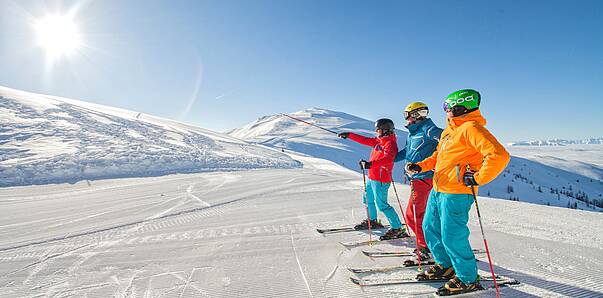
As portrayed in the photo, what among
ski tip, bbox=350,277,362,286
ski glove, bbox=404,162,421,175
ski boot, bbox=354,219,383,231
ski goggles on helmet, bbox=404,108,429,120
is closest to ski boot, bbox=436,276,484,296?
ski tip, bbox=350,277,362,286

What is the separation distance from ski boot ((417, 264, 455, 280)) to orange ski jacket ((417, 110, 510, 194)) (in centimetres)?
96

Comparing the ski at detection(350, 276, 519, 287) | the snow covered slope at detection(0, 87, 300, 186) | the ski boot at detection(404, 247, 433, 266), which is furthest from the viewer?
the snow covered slope at detection(0, 87, 300, 186)

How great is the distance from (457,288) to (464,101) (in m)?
1.92

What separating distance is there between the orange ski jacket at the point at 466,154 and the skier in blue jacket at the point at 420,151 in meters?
0.67

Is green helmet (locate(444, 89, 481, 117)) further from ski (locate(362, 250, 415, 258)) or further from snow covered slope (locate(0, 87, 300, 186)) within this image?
snow covered slope (locate(0, 87, 300, 186))

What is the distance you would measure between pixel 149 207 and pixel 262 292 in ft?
18.4

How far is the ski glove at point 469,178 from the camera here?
263 cm

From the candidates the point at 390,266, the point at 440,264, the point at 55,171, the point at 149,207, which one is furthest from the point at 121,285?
the point at 55,171

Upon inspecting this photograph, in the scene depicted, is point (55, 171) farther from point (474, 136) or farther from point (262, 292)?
point (474, 136)

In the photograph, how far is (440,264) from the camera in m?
3.39

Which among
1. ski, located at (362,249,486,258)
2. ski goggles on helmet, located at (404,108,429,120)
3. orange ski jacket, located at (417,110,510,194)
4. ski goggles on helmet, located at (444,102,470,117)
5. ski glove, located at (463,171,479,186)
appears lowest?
ski, located at (362,249,486,258)

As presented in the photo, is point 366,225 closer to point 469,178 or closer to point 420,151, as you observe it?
point 420,151

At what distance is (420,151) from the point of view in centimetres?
A: 402

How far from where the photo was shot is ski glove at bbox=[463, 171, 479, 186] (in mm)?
2629
